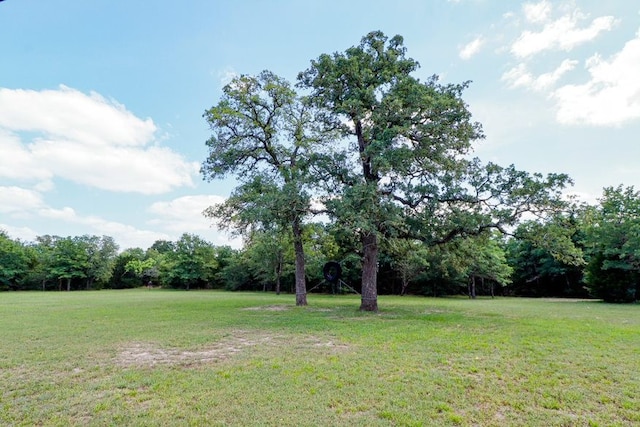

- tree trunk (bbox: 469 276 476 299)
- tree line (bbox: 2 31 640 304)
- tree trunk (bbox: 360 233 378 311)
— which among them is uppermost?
tree line (bbox: 2 31 640 304)

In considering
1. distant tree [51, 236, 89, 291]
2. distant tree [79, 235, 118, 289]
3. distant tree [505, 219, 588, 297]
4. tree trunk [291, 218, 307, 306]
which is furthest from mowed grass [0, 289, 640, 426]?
distant tree [79, 235, 118, 289]

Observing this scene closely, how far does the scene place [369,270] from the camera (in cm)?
1399

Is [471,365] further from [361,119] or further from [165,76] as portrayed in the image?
[165,76]

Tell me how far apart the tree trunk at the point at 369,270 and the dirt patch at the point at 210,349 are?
6335mm

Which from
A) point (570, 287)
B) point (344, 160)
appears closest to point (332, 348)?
point (344, 160)

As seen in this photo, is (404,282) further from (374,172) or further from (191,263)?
(191,263)

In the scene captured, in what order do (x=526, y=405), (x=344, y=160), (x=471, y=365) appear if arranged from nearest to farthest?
1. (x=526, y=405)
2. (x=471, y=365)
3. (x=344, y=160)

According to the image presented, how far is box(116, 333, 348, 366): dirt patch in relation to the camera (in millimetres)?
5918

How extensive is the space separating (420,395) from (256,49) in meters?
13.4

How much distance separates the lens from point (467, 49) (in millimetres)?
12719

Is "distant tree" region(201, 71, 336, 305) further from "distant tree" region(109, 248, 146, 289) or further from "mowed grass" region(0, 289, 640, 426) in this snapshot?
"distant tree" region(109, 248, 146, 289)

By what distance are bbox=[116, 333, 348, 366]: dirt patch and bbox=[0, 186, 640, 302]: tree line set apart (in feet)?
17.8

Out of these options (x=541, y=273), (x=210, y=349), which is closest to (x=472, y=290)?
(x=541, y=273)

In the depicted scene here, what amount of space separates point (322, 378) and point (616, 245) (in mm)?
23856
